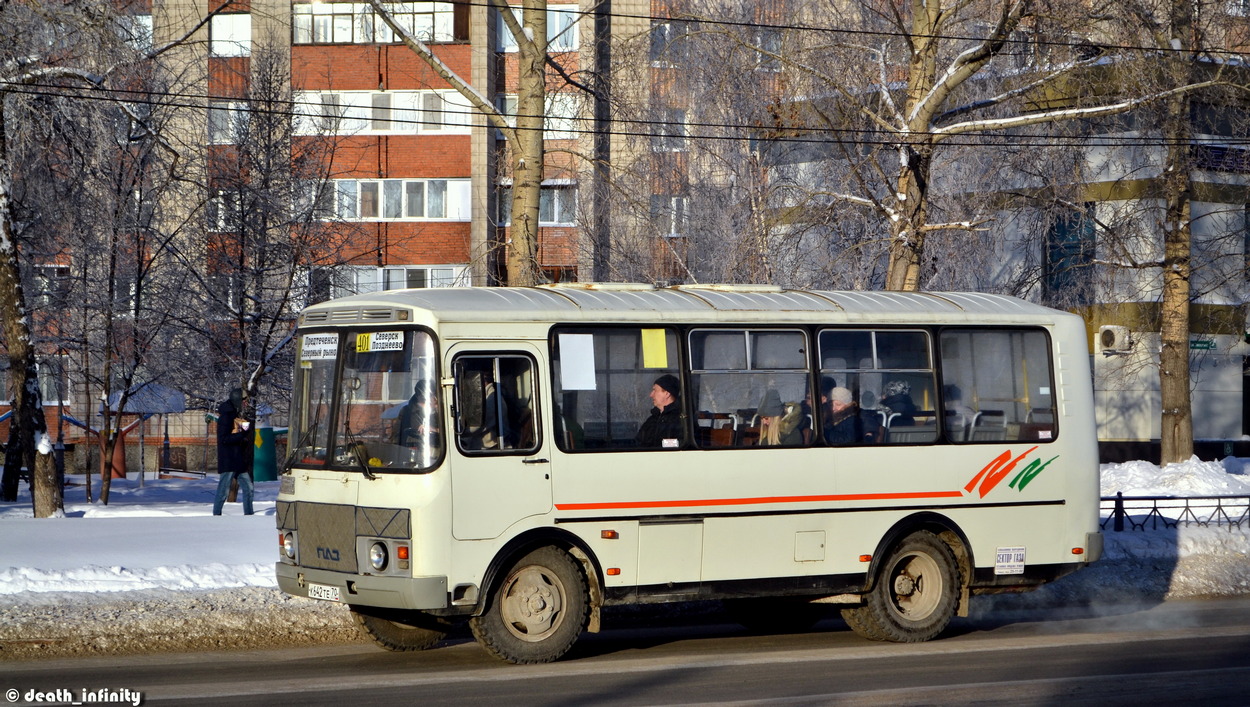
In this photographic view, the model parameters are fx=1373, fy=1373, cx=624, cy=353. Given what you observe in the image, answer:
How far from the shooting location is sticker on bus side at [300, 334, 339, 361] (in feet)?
34.3

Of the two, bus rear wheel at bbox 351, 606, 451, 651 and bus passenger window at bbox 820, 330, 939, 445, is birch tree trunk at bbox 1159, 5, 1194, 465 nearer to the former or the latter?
bus passenger window at bbox 820, 330, 939, 445

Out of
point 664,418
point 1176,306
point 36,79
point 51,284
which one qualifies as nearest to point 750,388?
point 664,418

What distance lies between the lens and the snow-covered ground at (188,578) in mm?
10938

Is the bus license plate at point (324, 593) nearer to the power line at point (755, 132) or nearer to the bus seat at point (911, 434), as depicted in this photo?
the bus seat at point (911, 434)

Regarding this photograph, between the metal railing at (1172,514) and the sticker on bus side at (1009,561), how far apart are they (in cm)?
537

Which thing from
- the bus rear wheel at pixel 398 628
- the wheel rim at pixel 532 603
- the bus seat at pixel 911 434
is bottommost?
the bus rear wheel at pixel 398 628

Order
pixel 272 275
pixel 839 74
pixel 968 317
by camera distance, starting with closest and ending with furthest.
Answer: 1. pixel 968 317
2. pixel 839 74
3. pixel 272 275

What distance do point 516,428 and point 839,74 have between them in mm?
13724

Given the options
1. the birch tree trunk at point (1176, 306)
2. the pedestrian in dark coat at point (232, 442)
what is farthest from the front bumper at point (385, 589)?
the birch tree trunk at point (1176, 306)

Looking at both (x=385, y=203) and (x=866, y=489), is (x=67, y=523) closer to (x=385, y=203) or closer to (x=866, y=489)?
(x=866, y=489)

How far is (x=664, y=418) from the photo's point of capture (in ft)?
35.5

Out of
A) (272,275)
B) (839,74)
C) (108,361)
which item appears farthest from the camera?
(272,275)

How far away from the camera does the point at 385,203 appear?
145ft

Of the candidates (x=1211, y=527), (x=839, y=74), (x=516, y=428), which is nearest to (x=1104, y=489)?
(x=1211, y=527)
